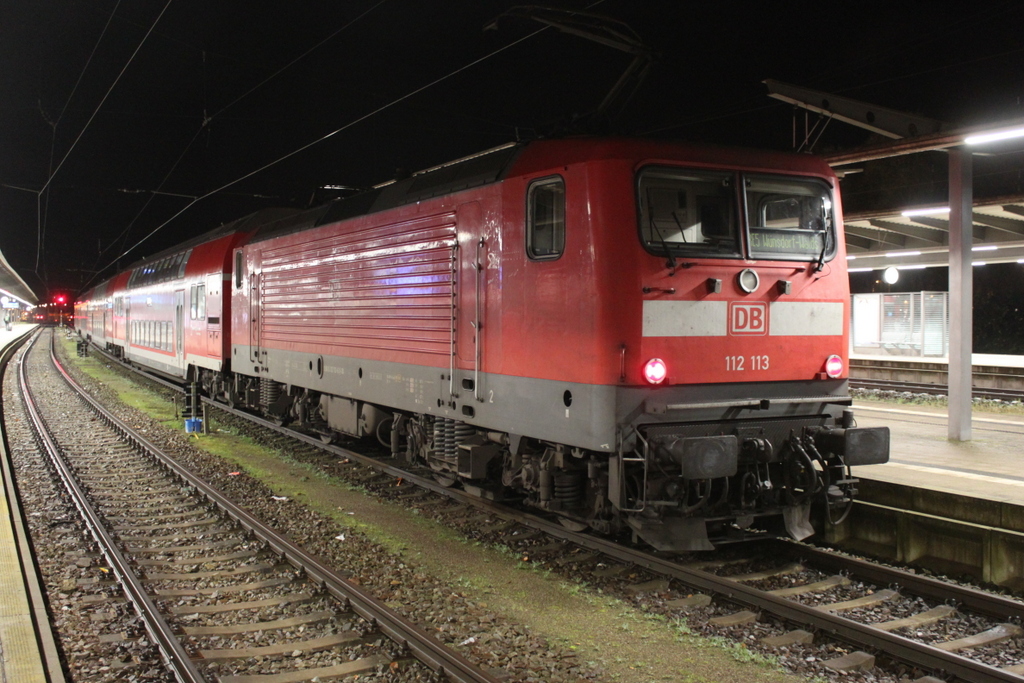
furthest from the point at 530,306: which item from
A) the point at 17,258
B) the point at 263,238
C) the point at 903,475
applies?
the point at 17,258

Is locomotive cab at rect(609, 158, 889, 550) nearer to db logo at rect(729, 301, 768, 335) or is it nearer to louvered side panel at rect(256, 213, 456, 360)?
db logo at rect(729, 301, 768, 335)

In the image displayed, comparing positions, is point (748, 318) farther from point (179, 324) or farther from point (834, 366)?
point (179, 324)

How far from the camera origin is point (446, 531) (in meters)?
7.97

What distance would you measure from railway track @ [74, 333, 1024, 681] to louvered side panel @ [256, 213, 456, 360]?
2458 millimetres

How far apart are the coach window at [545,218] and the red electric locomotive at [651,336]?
0.06ft

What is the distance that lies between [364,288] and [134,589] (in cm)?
494

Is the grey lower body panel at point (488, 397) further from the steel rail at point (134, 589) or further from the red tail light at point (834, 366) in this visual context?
the steel rail at point (134, 589)

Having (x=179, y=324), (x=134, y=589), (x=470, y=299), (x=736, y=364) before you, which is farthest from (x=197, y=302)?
(x=736, y=364)

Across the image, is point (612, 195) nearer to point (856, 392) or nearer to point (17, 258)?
point (856, 392)

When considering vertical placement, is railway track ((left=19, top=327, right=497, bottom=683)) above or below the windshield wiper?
below

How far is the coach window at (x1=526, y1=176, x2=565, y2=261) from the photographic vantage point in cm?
661

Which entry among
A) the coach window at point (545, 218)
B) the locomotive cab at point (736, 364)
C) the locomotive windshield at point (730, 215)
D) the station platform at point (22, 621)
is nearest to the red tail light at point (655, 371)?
the locomotive cab at point (736, 364)

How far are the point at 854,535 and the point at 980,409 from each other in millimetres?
9669

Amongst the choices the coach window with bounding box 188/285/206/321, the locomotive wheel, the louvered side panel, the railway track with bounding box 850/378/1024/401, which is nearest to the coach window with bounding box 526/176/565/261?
the louvered side panel
